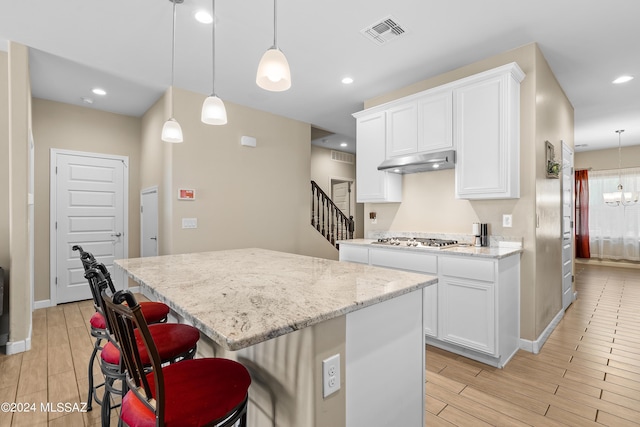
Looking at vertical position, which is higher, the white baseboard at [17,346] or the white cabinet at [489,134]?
the white cabinet at [489,134]

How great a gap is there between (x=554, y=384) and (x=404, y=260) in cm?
147

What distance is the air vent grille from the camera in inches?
312

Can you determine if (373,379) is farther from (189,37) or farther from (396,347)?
(189,37)

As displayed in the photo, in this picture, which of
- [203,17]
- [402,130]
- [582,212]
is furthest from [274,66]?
[582,212]

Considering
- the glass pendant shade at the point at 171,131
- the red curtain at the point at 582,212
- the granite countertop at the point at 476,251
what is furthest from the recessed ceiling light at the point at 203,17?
the red curtain at the point at 582,212

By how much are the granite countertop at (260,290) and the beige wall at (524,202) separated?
2.07 meters

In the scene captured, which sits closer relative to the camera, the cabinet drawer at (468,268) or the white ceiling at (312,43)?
the white ceiling at (312,43)

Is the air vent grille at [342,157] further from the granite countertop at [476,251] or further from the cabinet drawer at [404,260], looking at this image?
the granite countertop at [476,251]

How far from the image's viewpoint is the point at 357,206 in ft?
27.9

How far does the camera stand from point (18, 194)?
9.75ft

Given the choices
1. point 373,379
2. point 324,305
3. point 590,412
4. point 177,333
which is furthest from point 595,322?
point 177,333

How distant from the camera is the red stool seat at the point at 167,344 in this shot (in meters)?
1.41

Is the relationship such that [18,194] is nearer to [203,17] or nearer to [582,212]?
[203,17]

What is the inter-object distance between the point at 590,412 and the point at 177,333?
8.57 ft
